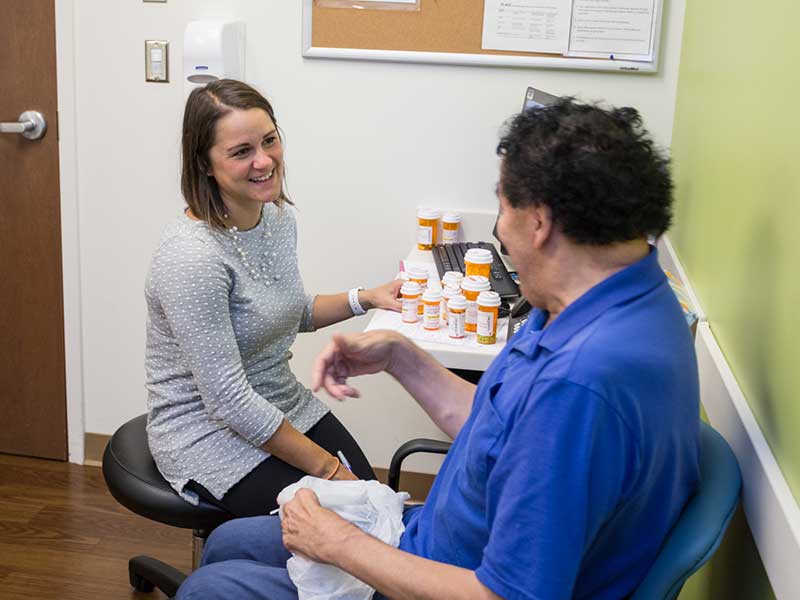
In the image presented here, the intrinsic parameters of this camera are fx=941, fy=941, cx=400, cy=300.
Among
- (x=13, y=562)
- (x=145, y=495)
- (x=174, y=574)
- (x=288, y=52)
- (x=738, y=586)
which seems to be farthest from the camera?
(x=288, y=52)

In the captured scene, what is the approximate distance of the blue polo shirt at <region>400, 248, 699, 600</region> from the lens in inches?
38.0

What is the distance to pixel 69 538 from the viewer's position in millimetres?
2582

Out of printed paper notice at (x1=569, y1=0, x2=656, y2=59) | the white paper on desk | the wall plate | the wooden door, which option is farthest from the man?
the wooden door

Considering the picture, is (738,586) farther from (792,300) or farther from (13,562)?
(13,562)

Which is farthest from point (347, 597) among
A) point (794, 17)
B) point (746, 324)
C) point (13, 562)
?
point (13, 562)

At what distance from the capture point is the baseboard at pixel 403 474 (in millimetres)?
2869

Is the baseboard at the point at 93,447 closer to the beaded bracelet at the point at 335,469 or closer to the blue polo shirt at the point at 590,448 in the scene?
the beaded bracelet at the point at 335,469

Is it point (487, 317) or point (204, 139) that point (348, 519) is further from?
point (204, 139)

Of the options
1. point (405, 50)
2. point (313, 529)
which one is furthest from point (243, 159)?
point (405, 50)

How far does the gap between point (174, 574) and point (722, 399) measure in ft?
4.89

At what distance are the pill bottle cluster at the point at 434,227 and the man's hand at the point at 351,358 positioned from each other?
3.43 feet

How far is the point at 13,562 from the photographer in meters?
2.45

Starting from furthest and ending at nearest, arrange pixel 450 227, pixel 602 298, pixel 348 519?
pixel 450 227
pixel 348 519
pixel 602 298

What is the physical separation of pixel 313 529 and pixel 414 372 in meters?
0.35
